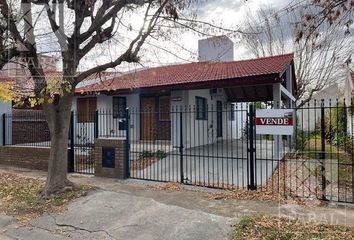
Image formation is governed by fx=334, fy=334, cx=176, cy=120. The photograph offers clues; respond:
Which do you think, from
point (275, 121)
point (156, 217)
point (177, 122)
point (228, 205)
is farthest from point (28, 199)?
point (177, 122)

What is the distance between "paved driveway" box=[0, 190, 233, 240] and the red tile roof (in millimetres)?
5706

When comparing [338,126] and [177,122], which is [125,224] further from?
[177,122]

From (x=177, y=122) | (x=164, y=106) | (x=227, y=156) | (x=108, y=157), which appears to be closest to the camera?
(x=108, y=157)

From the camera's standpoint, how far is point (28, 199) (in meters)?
7.73

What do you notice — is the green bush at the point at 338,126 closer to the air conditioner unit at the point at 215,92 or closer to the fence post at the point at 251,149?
the fence post at the point at 251,149

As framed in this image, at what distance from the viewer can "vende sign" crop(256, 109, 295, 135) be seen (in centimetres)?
746

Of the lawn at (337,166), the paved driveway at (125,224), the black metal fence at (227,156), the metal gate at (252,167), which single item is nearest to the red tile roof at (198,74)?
the black metal fence at (227,156)

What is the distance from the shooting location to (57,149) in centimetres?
809

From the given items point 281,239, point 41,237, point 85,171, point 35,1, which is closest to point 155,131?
point 85,171

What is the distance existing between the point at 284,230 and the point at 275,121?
3.06 m

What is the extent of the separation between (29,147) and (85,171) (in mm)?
2554

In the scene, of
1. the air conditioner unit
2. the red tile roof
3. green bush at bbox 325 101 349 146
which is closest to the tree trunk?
the red tile roof

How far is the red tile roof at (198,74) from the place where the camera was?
1273 cm

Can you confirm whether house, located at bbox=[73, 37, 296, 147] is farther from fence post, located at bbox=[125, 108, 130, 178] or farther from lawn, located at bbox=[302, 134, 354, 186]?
fence post, located at bbox=[125, 108, 130, 178]
